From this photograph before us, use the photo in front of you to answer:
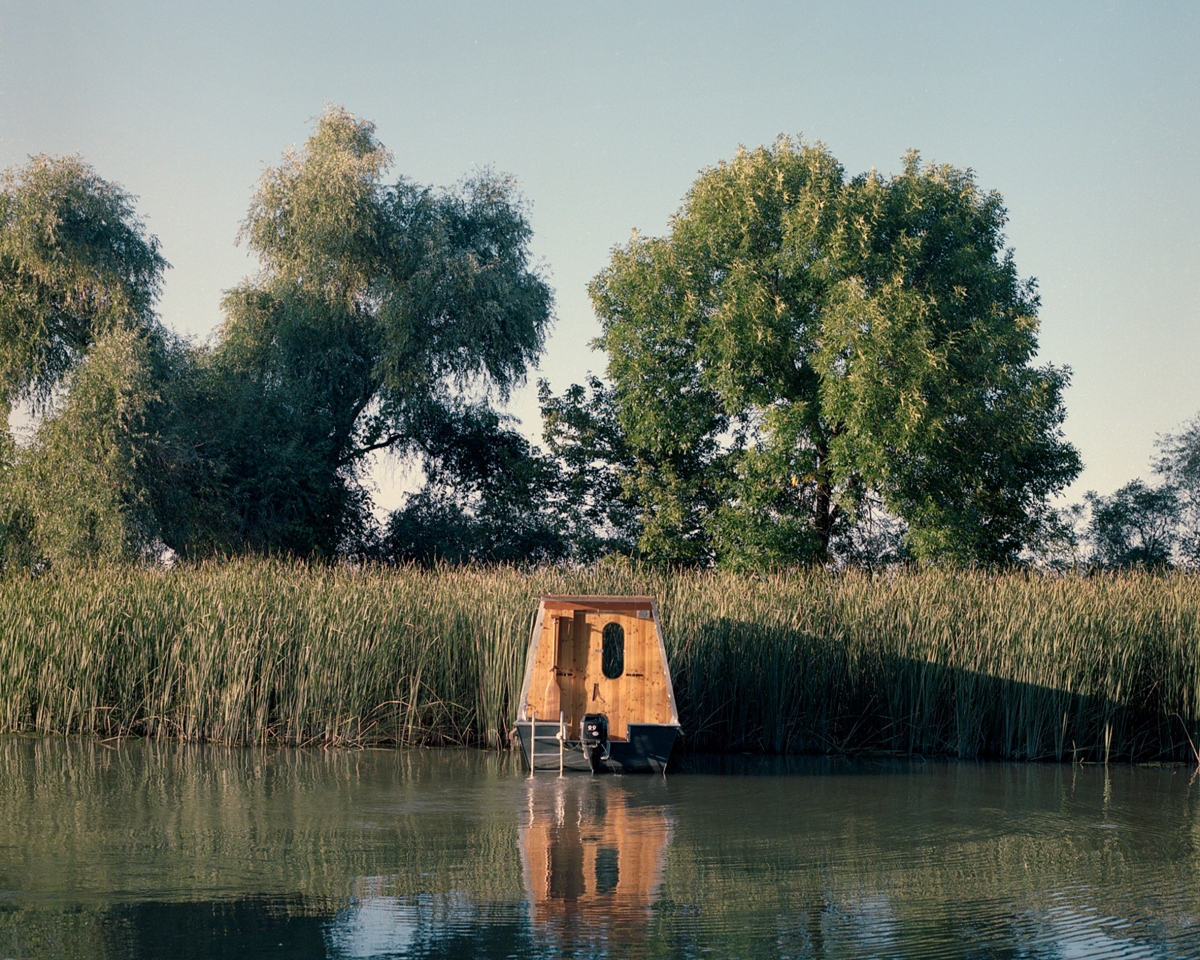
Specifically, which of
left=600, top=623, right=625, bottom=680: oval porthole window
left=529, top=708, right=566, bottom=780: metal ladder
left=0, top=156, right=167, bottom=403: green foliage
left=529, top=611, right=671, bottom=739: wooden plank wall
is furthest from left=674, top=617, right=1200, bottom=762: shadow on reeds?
left=0, top=156, right=167, bottom=403: green foliage

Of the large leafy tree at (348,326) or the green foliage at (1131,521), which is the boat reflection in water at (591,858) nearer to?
the large leafy tree at (348,326)

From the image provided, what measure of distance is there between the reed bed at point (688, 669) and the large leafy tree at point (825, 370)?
8793 mm

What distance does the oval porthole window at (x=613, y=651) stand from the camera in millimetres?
15727

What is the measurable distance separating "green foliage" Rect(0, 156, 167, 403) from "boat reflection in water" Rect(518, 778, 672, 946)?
18.4 m

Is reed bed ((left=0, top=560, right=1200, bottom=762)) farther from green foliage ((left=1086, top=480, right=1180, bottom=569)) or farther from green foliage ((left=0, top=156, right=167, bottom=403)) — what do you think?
green foliage ((left=1086, top=480, right=1180, bottom=569))

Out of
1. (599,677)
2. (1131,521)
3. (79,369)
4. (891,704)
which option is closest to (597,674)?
(599,677)

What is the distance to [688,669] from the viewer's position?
1550 cm

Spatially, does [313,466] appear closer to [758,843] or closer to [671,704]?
[671,704]

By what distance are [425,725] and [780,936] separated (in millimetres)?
8791

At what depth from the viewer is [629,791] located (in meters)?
12.4

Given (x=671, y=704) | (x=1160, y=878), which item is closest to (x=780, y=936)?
(x=1160, y=878)

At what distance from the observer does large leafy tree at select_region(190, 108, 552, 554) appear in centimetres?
2883

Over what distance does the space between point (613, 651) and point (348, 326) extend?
17121mm

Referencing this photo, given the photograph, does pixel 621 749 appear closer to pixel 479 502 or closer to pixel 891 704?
pixel 891 704
